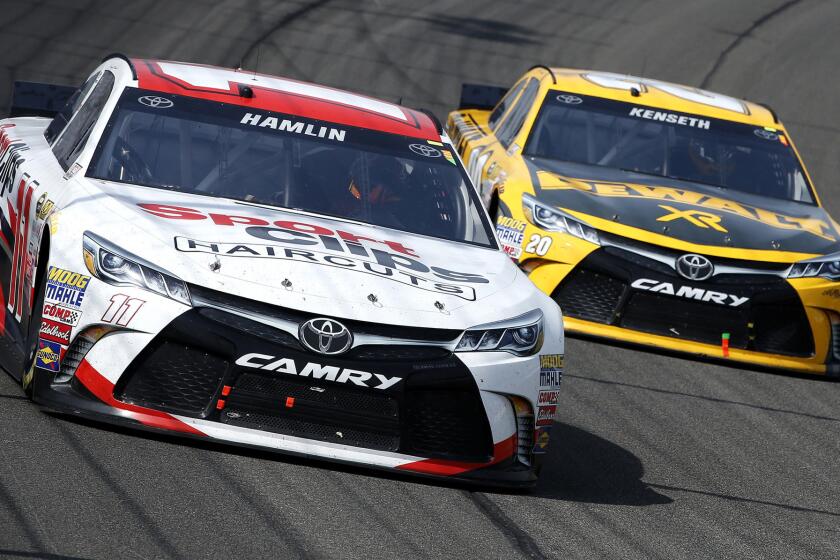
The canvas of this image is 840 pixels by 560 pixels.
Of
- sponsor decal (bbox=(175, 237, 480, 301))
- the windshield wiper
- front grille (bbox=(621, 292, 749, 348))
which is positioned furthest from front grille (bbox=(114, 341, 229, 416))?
the windshield wiper

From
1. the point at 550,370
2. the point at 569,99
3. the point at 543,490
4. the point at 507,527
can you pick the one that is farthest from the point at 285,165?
the point at 569,99

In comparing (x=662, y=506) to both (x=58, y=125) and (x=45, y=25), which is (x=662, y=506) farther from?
(x=45, y=25)

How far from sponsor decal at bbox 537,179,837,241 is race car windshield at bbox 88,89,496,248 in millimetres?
2991

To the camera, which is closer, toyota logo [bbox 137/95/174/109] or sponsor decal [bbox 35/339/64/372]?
sponsor decal [bbox 35/339/64/372]

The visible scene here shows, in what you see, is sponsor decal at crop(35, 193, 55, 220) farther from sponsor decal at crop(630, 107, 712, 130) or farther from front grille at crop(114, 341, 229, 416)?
sponsor decal at crop(630, 107, 712, 130)

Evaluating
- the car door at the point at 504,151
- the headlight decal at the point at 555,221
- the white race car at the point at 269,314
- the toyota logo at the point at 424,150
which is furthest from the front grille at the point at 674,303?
the white race car at the point at 269,314

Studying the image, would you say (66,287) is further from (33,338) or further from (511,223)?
(511,223)

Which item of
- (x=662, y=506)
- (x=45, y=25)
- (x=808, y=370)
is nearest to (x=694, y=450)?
(x=662, y=506)

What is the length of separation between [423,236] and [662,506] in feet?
5.13

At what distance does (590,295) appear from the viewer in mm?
9883

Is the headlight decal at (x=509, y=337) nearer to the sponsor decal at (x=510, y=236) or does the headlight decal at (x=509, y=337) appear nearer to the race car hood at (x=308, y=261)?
the race car hood at (x=308, y=261)

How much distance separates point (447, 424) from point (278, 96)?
231 cm

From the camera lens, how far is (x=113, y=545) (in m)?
5.08

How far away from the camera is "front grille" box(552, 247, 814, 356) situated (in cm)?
982
